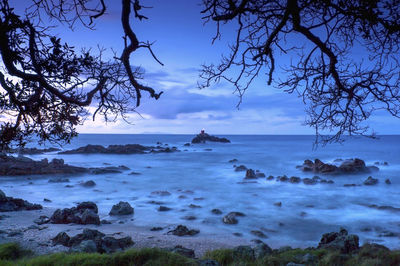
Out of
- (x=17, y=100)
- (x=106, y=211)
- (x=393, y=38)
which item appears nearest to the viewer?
(x=393, y=38)

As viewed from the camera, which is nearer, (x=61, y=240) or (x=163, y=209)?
(x=61, y=240)

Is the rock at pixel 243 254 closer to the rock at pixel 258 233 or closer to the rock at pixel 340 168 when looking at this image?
the rock at pixel 258 233

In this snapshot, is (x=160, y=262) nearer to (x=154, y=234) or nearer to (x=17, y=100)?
(x=17, y=100)

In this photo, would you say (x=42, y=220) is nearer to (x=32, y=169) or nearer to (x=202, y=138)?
(x=32, y=169)

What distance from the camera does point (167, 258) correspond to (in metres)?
4.77

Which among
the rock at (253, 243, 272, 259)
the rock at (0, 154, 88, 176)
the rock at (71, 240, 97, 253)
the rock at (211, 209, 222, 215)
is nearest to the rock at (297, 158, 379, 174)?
the rock at (211, 209, 222, 215)

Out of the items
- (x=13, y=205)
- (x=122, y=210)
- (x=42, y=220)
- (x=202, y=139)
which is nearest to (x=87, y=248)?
(x=42, y=220)

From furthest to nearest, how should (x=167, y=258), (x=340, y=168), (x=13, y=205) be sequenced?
(x=340, y=168), (x=13, y=205), (x=167, y=258)

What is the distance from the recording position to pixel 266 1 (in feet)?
10.7

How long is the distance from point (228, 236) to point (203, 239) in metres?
1.04

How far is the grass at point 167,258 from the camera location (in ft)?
14.9

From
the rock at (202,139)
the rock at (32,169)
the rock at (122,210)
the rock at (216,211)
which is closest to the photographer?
the rock at (122,210)

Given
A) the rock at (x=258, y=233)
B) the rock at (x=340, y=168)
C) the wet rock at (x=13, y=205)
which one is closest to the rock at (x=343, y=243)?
the rock at (x=258, y=233)

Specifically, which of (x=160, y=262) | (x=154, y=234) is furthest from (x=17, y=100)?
(x=154, y=234)
